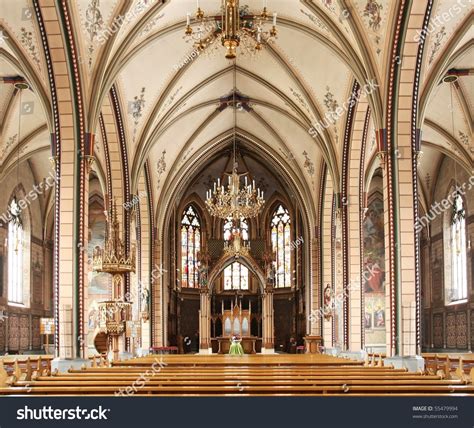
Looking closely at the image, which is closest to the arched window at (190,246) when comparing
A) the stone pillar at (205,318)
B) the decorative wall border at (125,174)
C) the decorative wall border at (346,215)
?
the stone pillar at (205,318)

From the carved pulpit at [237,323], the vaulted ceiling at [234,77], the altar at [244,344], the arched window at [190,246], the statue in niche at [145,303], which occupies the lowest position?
the altar at [244,344]

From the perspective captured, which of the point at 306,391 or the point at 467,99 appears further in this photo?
the point at 467,99

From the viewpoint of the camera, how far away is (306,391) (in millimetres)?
9391

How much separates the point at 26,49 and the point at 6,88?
18.0 feet

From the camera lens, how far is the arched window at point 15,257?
1201 inches

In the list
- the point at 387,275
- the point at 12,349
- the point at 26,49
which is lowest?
the point at 12,349

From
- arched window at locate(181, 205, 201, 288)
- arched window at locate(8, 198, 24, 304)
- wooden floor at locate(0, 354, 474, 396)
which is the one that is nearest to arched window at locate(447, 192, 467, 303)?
arched window at locate(181, 205, 201, 288)

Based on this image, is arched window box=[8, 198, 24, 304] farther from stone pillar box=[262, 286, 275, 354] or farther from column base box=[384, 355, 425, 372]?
column base box=[384, 355, 425, 372]

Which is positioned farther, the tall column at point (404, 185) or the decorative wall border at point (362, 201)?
the decorative wall border at point (362, 201)

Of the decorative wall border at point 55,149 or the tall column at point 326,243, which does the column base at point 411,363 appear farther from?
the tall column at point 326,243

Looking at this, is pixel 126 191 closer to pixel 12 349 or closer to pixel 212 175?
pixel 12 349

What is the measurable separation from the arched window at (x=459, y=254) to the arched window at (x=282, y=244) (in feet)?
33.9

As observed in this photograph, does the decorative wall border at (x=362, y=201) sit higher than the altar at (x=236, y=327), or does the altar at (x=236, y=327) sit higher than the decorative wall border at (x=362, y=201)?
the decorative wall border at (x=362, y=201)
